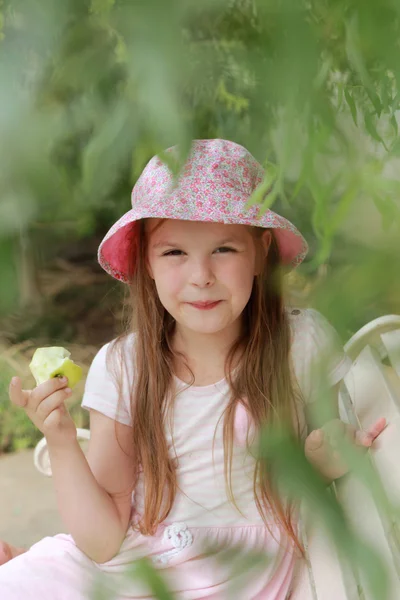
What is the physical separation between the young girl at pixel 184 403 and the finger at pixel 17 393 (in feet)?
0.27

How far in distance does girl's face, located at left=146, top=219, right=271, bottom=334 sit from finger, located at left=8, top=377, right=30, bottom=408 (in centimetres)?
25

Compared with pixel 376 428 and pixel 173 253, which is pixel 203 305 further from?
pixel 376 428

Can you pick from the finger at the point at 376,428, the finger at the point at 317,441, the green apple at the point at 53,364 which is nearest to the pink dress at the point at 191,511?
the finger at the point at 376,428

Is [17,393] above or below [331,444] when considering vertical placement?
below

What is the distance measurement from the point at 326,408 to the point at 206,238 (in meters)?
0.84

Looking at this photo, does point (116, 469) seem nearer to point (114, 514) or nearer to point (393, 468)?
point (114, 514)

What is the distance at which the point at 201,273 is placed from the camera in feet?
3.39

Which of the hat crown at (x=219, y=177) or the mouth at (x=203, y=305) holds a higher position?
the hat crown at (x=219, y=177)

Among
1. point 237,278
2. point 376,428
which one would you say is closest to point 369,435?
point 376,428

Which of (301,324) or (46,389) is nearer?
(46,389)

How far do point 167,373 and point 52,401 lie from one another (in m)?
0.36

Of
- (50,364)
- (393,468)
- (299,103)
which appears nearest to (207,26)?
(299,103)

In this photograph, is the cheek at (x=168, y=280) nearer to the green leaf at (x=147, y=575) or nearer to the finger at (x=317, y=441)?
the finger at (x=317, y=441)

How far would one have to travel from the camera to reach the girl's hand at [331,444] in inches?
9.3
